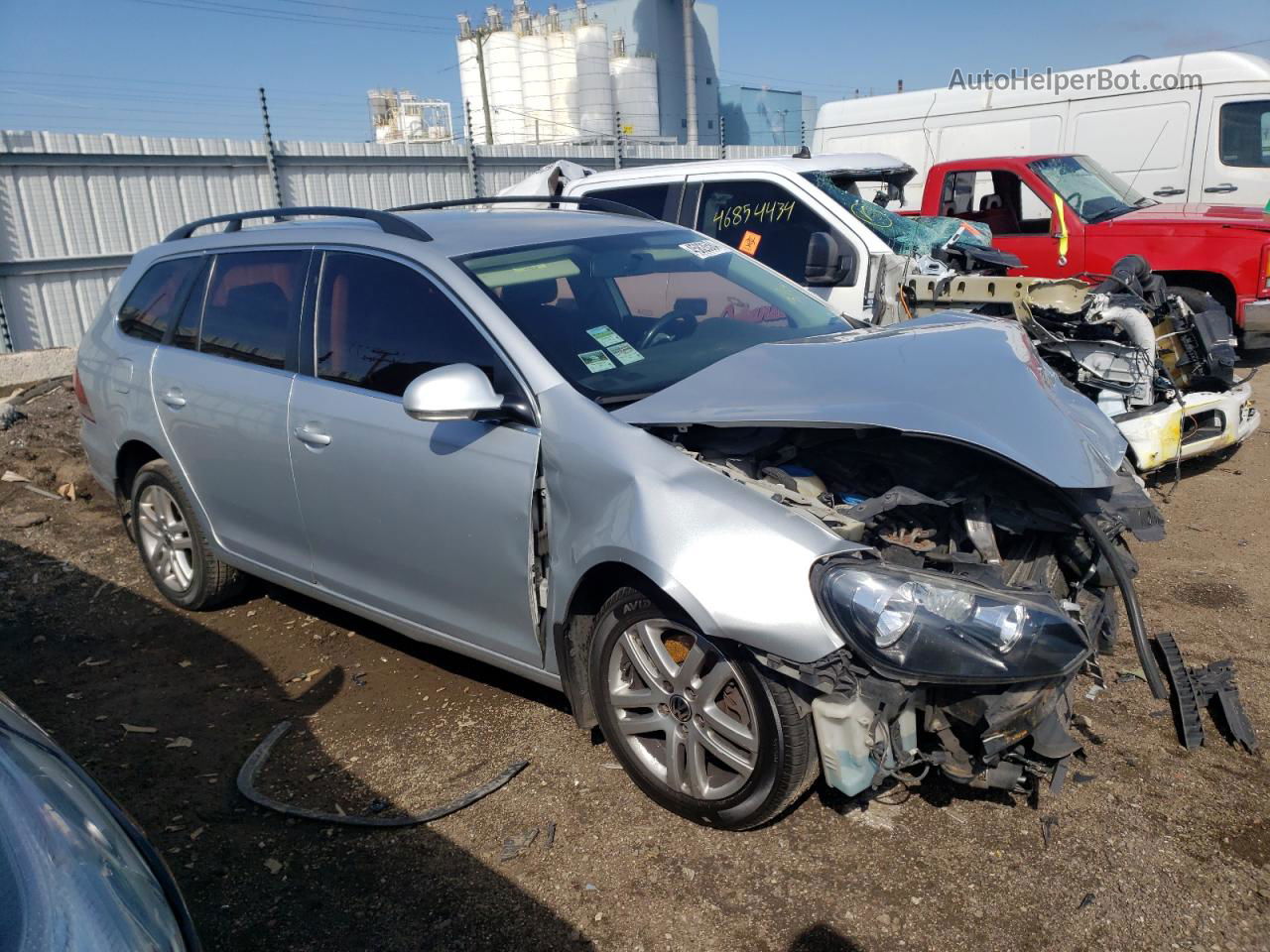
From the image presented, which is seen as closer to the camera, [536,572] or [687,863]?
[687,863]

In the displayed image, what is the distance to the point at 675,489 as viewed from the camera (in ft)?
9.11

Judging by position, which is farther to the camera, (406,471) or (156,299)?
(156,299)

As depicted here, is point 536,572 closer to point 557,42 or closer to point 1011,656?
point 1011,656

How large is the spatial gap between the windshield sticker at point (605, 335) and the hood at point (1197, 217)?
6772 mm

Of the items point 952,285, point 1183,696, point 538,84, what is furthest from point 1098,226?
point 538,84

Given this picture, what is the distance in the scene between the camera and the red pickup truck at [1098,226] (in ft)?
26.8

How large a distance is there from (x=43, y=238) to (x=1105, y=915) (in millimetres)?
11198

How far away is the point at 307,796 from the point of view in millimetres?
3295

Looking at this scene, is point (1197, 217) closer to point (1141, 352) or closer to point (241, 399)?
point (1141, 352)

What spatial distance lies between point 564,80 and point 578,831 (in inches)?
1329

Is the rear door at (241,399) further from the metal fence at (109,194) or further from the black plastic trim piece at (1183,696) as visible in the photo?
the metal fence at (109,194)

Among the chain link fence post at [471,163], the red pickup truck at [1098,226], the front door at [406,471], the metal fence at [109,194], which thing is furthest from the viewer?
the chain link fence post at [471,163]

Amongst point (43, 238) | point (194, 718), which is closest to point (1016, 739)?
point (194, 718)

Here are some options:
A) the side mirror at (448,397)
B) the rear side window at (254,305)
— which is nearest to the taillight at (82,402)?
the rear side window at (254,305)
